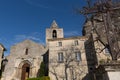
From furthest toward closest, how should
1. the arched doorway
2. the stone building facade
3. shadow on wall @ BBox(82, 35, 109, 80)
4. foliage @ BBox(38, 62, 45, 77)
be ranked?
1. the arched doorway
2. foliage @ BBox(38, 62, 45, 77)
3. the stone building facade
4. shadow on wall @ BBox(82, 35, 109, 80)

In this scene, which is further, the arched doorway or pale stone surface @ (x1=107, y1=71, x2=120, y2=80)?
the arched doorway

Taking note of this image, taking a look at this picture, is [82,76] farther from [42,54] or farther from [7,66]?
[7,66]

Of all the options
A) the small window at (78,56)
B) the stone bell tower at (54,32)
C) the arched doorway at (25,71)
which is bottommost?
the arched doorway at (25,71)

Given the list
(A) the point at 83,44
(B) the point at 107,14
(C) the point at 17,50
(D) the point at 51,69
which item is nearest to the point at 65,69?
(D) the point at 51,69

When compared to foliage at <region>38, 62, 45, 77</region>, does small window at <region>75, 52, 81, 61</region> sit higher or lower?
higher

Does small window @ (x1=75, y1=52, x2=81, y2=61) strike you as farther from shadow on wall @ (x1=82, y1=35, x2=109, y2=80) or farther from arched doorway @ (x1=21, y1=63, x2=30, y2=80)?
arched doorway @ (x1=21, y1=63, x2=30, y2=80)

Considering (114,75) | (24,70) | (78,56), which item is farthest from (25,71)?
(114,75)

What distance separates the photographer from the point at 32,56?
96.2 ft

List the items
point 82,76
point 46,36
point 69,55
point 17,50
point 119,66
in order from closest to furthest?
1. point 119,66
2. point 82,76
3. point 69,55
4. point 17,50
5. point 46,36

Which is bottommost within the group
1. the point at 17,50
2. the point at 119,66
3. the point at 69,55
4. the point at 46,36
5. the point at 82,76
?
the point at 82,76

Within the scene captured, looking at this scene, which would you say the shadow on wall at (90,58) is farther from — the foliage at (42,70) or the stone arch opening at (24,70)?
the stone arch opening at (24,70)

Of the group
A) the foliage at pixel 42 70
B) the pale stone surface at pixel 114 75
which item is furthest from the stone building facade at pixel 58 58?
the pale stone surface at pixel 114 75

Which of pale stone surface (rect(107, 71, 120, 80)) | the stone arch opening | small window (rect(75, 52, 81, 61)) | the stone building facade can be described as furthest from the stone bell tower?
pale stone surface (rect(107, 71, 120, 80))

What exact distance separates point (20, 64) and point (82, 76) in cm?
1396
